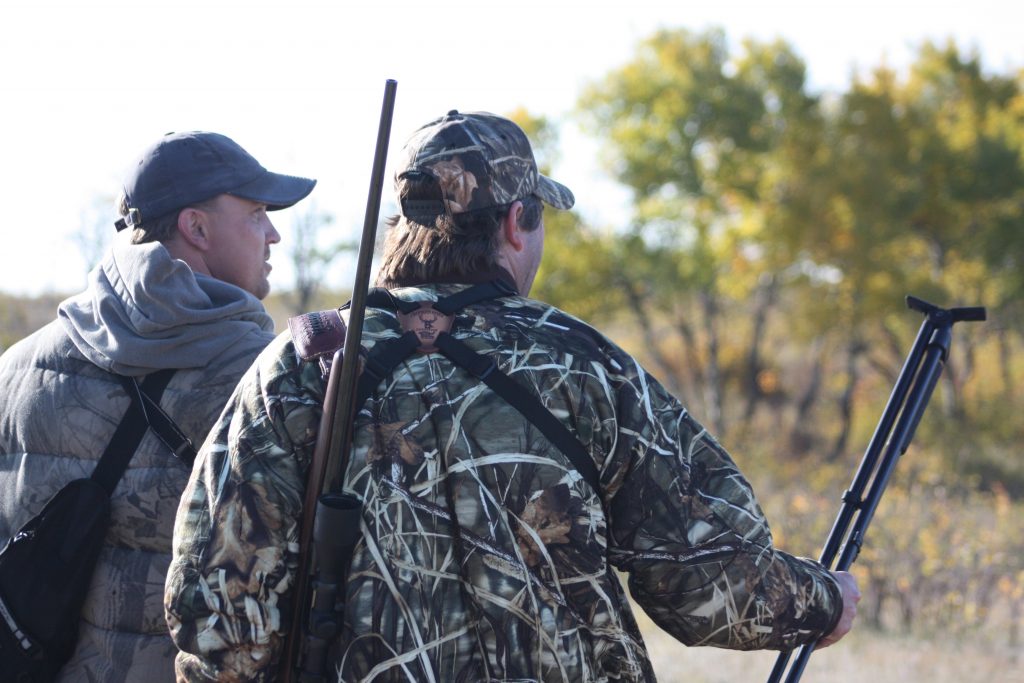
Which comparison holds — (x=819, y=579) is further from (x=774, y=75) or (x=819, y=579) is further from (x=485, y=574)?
(x=774, y=75)

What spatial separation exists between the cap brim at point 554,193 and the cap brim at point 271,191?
763 mm

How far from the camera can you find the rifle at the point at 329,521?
1.87 metres

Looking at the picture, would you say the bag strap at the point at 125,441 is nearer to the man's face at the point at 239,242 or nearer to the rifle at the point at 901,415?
the man's face at the point at 239,242

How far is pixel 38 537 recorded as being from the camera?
2377mm

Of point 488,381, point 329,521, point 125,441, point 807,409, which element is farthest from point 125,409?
point 807,409

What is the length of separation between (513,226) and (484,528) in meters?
0.58

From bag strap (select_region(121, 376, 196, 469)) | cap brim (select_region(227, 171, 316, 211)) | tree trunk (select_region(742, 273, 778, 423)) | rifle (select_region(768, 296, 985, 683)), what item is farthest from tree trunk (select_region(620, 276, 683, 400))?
bag strap (select_region(121, 376, 196, 469))

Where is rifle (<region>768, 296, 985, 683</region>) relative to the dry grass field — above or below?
above

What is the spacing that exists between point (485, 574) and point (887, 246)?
2615 centimetres

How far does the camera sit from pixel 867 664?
6.62 metres

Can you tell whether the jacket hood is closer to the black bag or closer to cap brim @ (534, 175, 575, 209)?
the black bag

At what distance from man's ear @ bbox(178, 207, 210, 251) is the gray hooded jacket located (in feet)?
0.52

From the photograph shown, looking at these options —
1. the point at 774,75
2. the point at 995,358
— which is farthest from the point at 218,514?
the point at 995,358

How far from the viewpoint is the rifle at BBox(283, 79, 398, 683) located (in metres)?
1.87
